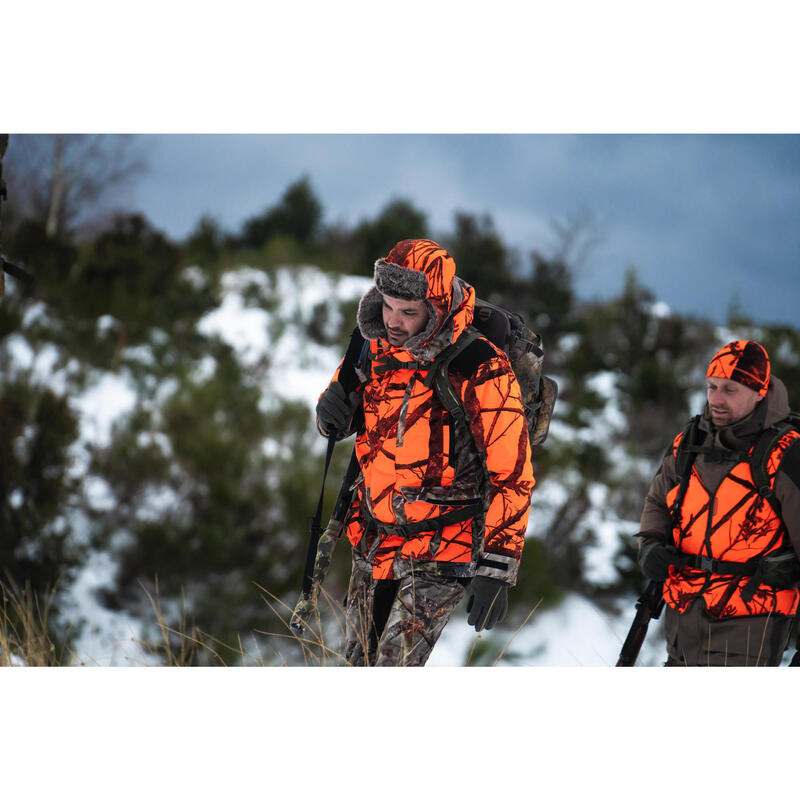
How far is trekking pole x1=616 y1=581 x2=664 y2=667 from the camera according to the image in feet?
8.93

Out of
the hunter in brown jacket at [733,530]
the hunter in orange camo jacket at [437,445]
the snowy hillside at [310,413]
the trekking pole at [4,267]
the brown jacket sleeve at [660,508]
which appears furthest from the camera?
the snowy hillside at [310,413]

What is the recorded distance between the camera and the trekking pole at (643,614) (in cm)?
272

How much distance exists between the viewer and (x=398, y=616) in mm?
2141

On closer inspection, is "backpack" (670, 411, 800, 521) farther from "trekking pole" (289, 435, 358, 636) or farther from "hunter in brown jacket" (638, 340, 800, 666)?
"trekking pole" (289, 435, 358, 636)

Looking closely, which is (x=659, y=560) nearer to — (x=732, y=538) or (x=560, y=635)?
(x=732, y=538)

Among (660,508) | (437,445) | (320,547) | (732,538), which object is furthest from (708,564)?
(320,547)

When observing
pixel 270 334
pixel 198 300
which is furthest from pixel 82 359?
pixel 270 334

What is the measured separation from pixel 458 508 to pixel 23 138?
46.3ft

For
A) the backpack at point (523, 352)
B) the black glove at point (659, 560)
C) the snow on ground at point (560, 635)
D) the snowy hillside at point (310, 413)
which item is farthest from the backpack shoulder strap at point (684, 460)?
the snow on ground at point (560, 635)

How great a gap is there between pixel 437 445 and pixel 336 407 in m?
0.33

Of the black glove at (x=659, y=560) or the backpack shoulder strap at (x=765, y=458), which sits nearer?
the backpack shoulder strap at (x=765, y=458)

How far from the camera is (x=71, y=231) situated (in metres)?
16.2

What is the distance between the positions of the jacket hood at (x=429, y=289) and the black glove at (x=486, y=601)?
1.92 ft

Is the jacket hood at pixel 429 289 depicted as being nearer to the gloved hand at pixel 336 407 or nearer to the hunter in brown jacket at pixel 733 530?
the gloved hand at pixel 336 407
